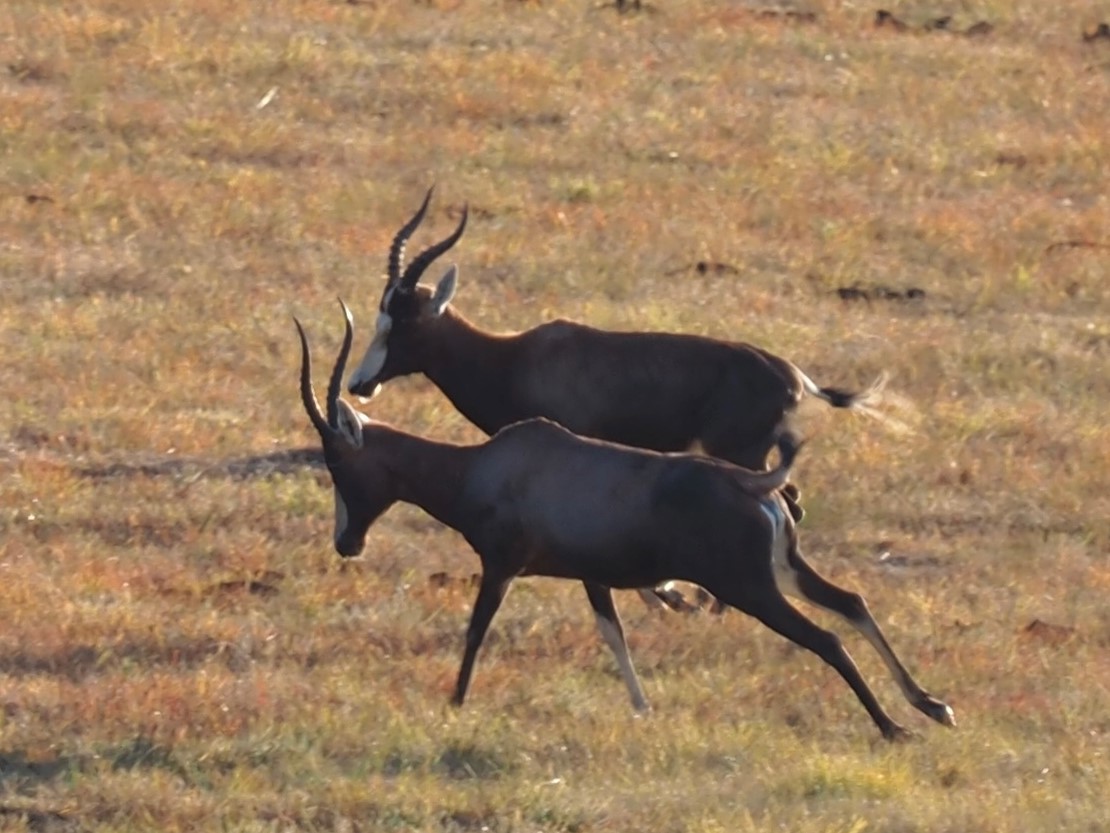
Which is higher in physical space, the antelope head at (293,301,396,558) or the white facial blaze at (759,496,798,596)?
the white facial blaze at (759,496,798,596)

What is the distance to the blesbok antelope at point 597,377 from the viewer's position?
40.8 ft

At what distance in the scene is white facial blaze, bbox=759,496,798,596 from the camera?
32.8 feet

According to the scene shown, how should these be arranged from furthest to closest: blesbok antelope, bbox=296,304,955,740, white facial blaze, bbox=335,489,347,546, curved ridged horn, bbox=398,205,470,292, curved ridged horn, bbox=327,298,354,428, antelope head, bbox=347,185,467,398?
antelope head, bbox=347,185,467,398 → curved ridged horn, bbox=398,205,470,292 → white facial blaze, bbox=335,489,347,546 → curved ridged horn, bbox=327,298,354,428 → blesbok antelope, bbox=296,304,955,740

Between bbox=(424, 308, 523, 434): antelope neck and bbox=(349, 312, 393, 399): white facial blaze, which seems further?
bbox=(349, 312, 393, 399): white facial blaze

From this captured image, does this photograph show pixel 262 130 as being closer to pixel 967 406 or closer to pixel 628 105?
pixel 628 105

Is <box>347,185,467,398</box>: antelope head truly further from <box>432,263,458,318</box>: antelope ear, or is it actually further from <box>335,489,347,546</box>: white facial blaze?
<box>335,489,347,546</box>: white facial blaze

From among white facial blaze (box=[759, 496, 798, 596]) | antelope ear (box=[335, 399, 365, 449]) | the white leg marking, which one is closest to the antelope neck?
antelope ear (box=[335, 399, 365, 449])

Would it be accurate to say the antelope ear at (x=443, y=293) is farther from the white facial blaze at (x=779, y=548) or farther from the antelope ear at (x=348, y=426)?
the white facial blaze at (x=779, y=548)

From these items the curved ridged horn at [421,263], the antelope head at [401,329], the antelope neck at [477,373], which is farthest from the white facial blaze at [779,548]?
the antelope head at [401,329]

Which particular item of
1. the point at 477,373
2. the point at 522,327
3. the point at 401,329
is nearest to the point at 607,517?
the point at 477,373

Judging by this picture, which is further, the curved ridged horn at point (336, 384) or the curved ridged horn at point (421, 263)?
the curved ridged horn at point (421, 263)

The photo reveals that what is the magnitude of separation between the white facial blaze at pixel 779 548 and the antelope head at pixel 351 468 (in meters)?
1.96

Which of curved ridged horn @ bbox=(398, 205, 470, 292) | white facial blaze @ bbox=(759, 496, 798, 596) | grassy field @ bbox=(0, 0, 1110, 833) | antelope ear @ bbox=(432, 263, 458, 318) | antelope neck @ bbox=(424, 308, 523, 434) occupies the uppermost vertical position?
white facial blaze @ bbox=(759, 496, 798, 596)

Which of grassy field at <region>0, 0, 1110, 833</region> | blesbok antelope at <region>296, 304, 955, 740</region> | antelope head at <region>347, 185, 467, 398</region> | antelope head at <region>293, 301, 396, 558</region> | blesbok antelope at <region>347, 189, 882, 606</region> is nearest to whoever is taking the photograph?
grassy field at <region>0, 0, 1110, 833</region>
